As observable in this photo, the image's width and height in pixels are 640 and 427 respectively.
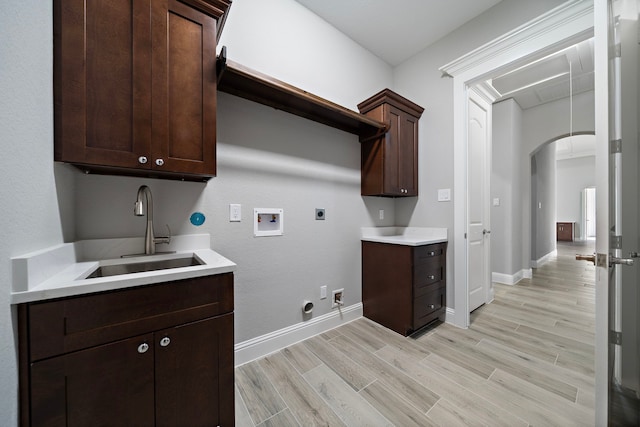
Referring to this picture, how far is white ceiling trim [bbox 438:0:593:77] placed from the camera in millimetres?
1612

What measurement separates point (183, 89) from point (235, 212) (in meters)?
0.80

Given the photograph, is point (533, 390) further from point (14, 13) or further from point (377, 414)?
point (14, 13)

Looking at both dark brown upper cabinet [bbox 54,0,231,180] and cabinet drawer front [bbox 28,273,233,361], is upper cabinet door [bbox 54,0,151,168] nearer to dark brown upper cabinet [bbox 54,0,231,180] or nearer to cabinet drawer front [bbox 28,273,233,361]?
dark brown upper cabinet [bbox 54,0,231,180]

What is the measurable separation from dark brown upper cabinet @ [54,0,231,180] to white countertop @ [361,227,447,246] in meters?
1.62

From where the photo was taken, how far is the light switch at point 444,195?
2318 mm

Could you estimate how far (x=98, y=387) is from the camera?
0.81 meters

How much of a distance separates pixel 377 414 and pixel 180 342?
3.58ft

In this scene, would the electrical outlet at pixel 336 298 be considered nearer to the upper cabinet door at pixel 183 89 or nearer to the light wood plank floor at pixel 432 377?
the light wood plank floor at pixel 432 377

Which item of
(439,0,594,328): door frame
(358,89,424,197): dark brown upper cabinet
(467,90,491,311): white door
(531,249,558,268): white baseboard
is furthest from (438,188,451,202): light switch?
(531,249,558,268): white baseboard

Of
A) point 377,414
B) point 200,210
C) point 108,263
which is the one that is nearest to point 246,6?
point 200,210

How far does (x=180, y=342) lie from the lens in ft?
3.14

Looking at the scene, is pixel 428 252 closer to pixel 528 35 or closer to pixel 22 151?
pixel 528 35

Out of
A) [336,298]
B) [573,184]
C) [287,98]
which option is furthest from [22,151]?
[573,184]

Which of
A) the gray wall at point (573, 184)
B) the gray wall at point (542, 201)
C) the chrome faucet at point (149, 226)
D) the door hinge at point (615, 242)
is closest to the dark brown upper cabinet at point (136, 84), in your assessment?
the chrome faucet at point (149, 226)
